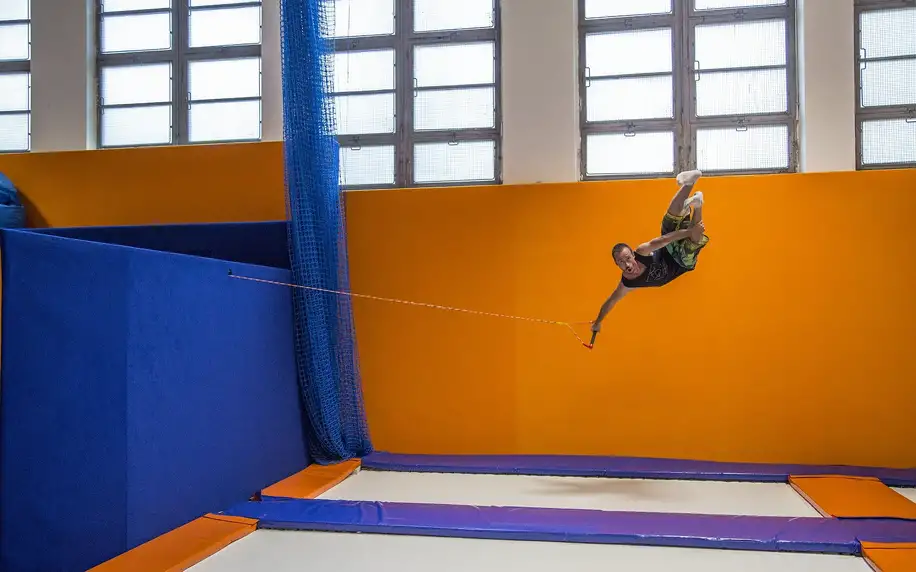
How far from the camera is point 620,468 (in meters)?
4.82

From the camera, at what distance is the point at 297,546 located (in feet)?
11.4

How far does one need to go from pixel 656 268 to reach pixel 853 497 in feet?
5.83

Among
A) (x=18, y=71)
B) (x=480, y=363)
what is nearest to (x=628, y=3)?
(x=480, y=363)

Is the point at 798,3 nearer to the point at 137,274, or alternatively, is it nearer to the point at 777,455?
the point at 777,455

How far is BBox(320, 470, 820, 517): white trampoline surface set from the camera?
407 centimetres

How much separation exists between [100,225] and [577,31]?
4213 mm

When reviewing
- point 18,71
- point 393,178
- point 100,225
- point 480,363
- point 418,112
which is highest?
point 18,71

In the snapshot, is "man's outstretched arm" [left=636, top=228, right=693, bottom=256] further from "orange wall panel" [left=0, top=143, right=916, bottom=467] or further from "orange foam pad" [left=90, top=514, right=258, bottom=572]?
"orange foam pad" [left=90, top=514, right=258, bottom=572]

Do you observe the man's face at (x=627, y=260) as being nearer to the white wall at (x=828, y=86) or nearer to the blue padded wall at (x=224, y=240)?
the white wall at (x=828, y=86)

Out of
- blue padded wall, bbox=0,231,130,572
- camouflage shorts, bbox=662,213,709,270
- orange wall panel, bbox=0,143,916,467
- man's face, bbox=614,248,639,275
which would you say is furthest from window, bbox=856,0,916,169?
blue padded wall, bbox=0,231,130,572

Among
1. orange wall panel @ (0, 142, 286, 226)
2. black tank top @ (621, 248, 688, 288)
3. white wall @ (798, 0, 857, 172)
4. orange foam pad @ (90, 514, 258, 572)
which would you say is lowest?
orange foam pad @ (90, 514, 258, 572)

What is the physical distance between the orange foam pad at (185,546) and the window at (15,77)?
4528 mm

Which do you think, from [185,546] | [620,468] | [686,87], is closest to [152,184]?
[185,546]

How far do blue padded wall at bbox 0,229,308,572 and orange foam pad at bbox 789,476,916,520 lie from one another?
3.46m
